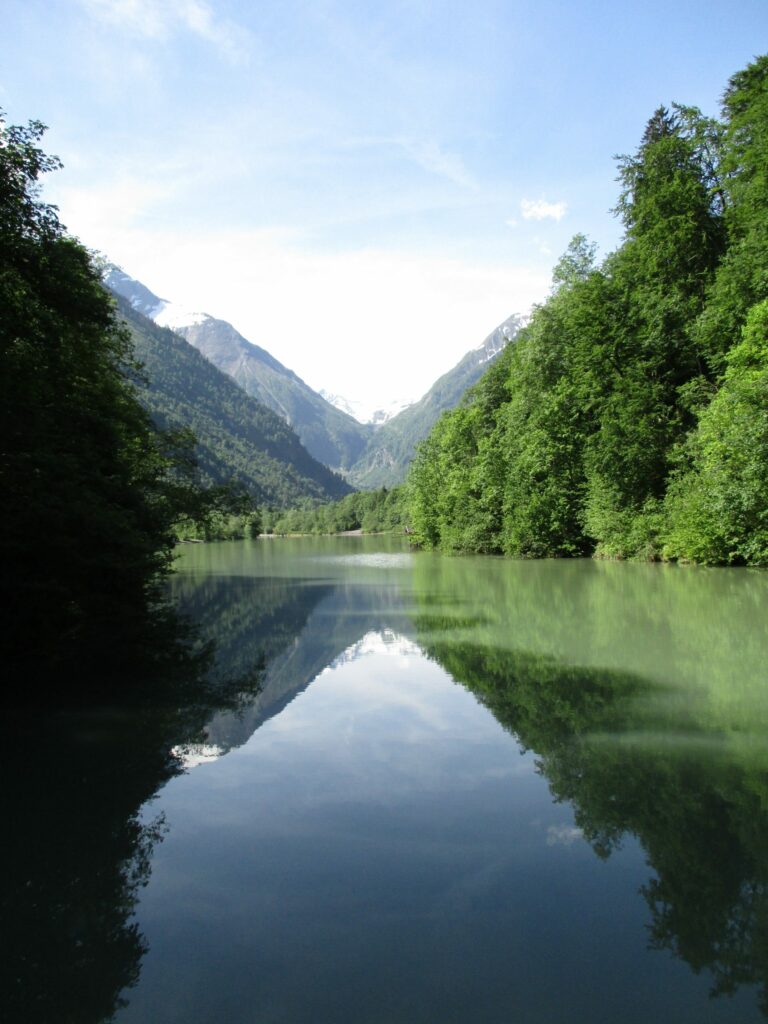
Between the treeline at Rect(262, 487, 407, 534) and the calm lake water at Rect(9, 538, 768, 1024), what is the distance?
106467 millimetres

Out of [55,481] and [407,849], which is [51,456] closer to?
[55,481]

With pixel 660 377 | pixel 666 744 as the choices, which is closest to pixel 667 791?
pixel 666 744

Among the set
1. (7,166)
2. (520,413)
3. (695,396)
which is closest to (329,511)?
(520,413)

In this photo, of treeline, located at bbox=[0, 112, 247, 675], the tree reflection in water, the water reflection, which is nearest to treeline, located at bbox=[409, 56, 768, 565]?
the water reflection

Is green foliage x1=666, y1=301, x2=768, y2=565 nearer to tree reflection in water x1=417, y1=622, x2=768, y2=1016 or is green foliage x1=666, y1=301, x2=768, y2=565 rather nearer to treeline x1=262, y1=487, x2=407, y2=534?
tree reflection in water x1=417, y1=622, x2=768, y2=1016

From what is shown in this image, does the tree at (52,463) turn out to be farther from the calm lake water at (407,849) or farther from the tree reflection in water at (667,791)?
the tree reflection in water at (667,791)

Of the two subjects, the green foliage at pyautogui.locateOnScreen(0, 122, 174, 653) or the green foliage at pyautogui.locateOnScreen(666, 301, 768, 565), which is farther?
the green foliage at pyautogui.locateOnScreen(666, 301, 768, 565)

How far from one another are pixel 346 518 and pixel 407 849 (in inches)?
5216

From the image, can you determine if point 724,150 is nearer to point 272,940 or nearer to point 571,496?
point 571,496

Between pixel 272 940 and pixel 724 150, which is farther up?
pixel 724 150

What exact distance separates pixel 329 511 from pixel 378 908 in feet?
460

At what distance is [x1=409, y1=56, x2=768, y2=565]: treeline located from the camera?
20.3m

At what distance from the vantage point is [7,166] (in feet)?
35.9

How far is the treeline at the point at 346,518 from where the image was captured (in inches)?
4744
